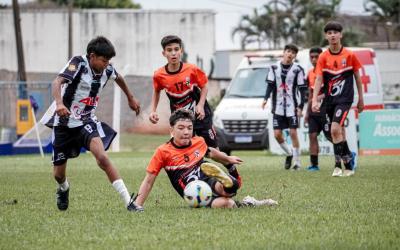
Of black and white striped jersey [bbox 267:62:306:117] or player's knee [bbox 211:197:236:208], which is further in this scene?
black and white striped jersey [bbox 267:62:306:117]

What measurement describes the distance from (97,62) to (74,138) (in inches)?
32.0

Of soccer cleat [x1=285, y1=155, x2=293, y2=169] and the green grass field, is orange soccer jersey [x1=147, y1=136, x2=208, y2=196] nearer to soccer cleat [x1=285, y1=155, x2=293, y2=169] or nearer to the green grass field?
the green grass field

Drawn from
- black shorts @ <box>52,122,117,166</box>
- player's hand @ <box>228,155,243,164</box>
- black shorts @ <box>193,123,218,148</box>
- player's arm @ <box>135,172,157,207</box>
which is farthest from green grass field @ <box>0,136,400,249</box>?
black shorts @ <box>193,123,218,148</box>

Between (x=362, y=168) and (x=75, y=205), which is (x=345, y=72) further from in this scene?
(x=75, y=205)

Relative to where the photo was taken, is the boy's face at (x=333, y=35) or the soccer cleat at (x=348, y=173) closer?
the boy's face at (x=333, y=35)

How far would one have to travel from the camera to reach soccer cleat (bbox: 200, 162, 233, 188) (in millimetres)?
9234

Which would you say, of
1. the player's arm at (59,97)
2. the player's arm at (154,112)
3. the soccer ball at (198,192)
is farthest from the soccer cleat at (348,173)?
the player's arm at (59,97)

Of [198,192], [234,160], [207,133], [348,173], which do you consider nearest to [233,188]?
[234,160]

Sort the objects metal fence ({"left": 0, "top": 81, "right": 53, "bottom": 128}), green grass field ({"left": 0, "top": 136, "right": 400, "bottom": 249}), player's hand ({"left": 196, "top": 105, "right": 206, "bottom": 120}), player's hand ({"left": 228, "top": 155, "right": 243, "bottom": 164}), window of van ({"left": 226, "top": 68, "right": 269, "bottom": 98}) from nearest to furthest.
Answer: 1. green grass field ({"left": 0, "top": 136, "right": 400, "bottom": 249})
2. player's hand ({"left": 228, "top": 155, "right": 243, "bottom": 164})
3. player's hand ({"left": 196, "top": 105, "right": 206, "bottom": 120})
4. window of van ({"left": 226, "top": 68, "right": 269, "bottom": 98})
5. metal fence ({"left": 0, "top": 81, "right": 53, "bottom": 128})

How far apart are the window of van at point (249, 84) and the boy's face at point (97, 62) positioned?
15.4 m

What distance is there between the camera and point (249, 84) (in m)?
25.3

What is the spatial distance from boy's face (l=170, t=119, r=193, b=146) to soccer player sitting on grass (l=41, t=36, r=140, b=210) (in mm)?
683

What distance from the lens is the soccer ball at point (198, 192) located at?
9688mm

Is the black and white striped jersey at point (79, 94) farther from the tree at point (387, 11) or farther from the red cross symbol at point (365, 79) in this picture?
the tree at point (387, 11)
